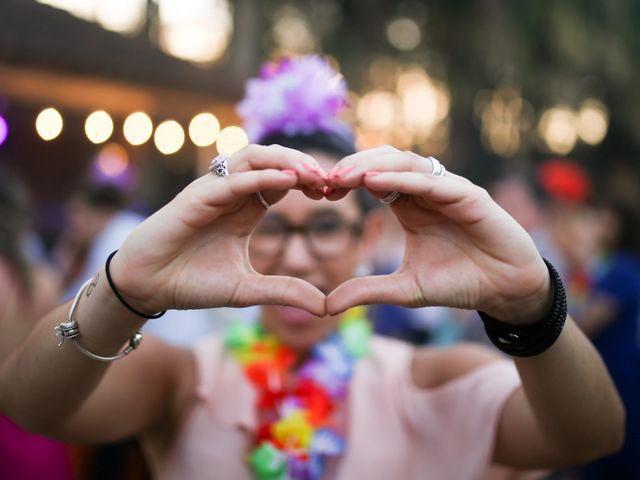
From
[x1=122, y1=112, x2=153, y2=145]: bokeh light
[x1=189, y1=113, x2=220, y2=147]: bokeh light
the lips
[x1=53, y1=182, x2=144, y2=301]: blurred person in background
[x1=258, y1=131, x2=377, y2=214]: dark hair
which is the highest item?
[x1=258, y1=131, x2=377, y2=214]: dark hair

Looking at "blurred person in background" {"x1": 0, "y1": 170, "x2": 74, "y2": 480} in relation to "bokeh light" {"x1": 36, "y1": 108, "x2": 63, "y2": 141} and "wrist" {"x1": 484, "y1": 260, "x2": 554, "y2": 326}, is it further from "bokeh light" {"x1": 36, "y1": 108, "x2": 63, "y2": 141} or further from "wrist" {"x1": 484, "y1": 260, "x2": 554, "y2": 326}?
"bokeh light" {"x1": 36, "y1": 108, "x2": 63, "y2": 141}

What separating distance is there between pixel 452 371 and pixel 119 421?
0.88 meters

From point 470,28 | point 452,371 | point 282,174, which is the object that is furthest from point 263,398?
point 470,28

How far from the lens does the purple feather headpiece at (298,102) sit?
7.57ft

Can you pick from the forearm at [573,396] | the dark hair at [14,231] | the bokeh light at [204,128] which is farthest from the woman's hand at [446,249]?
the bokeh light at [204,128]

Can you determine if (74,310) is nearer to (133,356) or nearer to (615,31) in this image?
(133,356)

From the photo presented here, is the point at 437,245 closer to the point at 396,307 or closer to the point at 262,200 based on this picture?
the point at 262,200

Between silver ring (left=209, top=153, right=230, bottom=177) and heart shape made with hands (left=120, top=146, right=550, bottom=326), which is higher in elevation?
silver ring (left=209, top=153, right=230, bottom=177)

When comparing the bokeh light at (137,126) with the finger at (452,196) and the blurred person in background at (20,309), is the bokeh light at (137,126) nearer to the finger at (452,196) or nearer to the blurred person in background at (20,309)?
the blurred person in background at (20,309)

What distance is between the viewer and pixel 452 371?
192 centimetres

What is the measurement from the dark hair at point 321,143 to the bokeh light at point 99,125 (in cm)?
601

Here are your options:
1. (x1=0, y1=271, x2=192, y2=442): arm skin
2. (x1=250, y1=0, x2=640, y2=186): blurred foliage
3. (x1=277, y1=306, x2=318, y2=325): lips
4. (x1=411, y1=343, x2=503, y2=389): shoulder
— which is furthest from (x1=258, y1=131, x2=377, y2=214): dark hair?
(x1=250, y1=0, x2=640, y2=186): blurred foliage

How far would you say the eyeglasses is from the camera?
2.10m

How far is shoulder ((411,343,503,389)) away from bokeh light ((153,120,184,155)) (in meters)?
7.08
